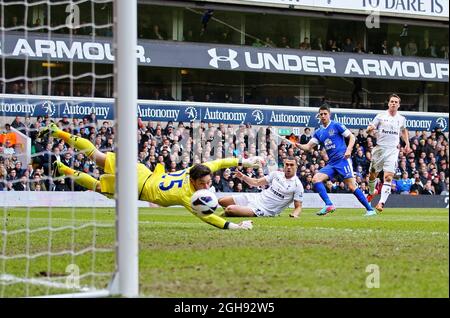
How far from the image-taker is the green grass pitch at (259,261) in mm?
6293

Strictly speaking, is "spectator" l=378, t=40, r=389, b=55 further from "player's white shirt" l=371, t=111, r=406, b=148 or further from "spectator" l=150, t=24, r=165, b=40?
"player's white shirt" l=371, t=111, r=406, b=148

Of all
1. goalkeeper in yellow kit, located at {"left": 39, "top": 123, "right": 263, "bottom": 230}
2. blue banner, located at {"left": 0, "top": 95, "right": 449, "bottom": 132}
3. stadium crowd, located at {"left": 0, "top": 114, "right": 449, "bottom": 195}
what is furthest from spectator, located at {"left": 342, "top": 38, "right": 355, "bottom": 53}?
goalkeeper in yellow kit, located at {"left": 39, "top": 123, "right": 263, "bottom": 230}

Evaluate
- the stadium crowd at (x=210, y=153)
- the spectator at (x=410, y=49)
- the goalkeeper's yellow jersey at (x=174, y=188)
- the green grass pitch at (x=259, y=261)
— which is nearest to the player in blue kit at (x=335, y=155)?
the stadium crowd at (x=210, y=153)

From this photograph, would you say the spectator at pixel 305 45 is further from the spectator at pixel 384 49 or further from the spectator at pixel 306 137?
the spectator at pixel 306 137

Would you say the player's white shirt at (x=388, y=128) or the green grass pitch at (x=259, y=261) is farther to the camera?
the player's white shirt at (x=388, y=128)

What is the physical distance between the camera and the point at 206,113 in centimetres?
2783

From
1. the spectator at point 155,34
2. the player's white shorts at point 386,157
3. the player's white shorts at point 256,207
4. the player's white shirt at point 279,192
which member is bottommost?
the player's white shorts at point 256,207

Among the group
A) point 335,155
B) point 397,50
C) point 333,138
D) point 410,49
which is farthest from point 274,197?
point 410,49

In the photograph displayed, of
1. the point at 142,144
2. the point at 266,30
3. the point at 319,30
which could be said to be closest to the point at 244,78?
the point at 266,30

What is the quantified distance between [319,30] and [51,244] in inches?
975

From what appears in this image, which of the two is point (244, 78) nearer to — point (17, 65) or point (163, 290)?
point (17, 65)

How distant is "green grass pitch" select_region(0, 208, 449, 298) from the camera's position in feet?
20.6

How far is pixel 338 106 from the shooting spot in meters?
31.8

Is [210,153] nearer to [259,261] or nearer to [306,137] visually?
[306,137]
